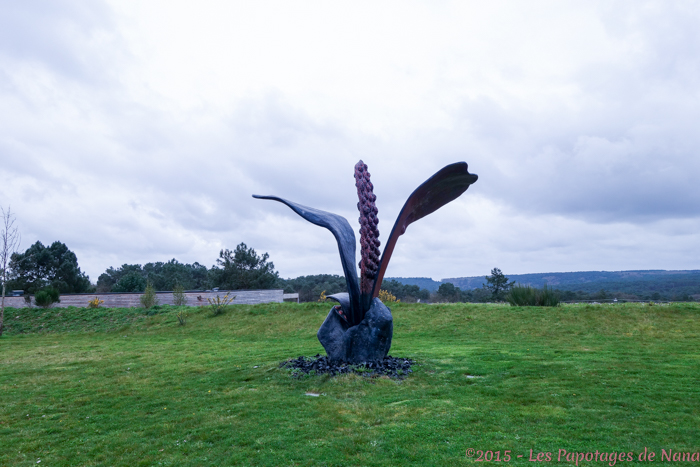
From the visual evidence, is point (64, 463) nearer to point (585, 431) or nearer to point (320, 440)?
point (320, 440)

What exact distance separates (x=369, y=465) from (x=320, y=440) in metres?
0.77

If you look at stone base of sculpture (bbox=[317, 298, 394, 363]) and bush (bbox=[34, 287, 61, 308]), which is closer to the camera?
stone base of sculpture (bbox=[317, 298, 394, 363])

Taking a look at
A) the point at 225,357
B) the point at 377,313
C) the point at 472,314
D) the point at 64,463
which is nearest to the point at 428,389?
the point at 377,313

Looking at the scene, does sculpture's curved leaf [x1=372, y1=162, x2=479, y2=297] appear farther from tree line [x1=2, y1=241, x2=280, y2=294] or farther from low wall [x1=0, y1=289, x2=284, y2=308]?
tree line [x1=2, y1=241, x2=280, y2=294]

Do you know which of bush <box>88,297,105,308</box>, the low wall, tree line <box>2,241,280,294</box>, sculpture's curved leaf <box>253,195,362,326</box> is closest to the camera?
sculpture's curved leaf <box>253,195,362,326</box>

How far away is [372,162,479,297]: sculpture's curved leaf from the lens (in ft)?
24.8

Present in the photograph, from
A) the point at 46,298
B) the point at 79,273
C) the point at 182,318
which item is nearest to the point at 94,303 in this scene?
the point at 46,298

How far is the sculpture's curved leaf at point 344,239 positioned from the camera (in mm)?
7680

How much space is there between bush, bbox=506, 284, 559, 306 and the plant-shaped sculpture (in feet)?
36.3

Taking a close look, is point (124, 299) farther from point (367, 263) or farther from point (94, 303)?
point (367, 263)

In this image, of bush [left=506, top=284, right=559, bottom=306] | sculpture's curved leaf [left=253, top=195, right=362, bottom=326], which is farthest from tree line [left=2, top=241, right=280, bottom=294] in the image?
sculpture's curved leaf [left=253, top=195, right=362, bottom=326]

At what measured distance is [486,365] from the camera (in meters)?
8.02

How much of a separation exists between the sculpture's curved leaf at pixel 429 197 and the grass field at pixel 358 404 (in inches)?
88.7

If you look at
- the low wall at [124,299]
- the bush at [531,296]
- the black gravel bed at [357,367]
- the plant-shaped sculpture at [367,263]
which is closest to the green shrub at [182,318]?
the low wall at [124,299]
